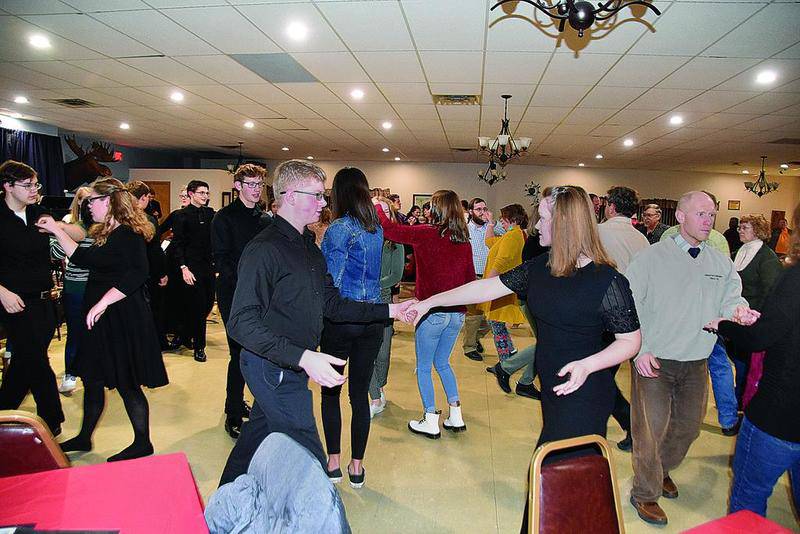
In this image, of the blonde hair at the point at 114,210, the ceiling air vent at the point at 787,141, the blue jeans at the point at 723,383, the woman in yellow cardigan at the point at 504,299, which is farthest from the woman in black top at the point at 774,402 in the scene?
the ceiling air vent at the point at 787,141

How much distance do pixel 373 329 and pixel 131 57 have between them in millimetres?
4665

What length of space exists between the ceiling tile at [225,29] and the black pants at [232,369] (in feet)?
7.65

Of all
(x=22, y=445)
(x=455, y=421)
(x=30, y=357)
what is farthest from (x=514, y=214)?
(x=22, y=445)

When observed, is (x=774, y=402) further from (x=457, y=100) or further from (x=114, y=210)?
(x=457, y=100)

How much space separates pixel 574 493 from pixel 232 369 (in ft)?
7.94

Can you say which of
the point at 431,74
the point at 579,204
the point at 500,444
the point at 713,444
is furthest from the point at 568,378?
the point at 431,74

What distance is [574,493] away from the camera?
1368mm

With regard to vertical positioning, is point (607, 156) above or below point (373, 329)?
above

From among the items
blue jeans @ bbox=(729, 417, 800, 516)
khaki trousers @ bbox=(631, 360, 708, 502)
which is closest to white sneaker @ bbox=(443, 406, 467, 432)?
khaki trousers @ bbox=(631, 360, 708, 502)

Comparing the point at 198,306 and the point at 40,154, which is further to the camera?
the point at 40,154

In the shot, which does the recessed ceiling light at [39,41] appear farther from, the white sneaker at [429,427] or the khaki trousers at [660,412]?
the khaki trousers at [660,412]

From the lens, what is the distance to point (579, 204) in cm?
181

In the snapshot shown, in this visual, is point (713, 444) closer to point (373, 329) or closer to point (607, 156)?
point (373, 329)

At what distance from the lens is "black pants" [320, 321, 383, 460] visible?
7.97 feet
